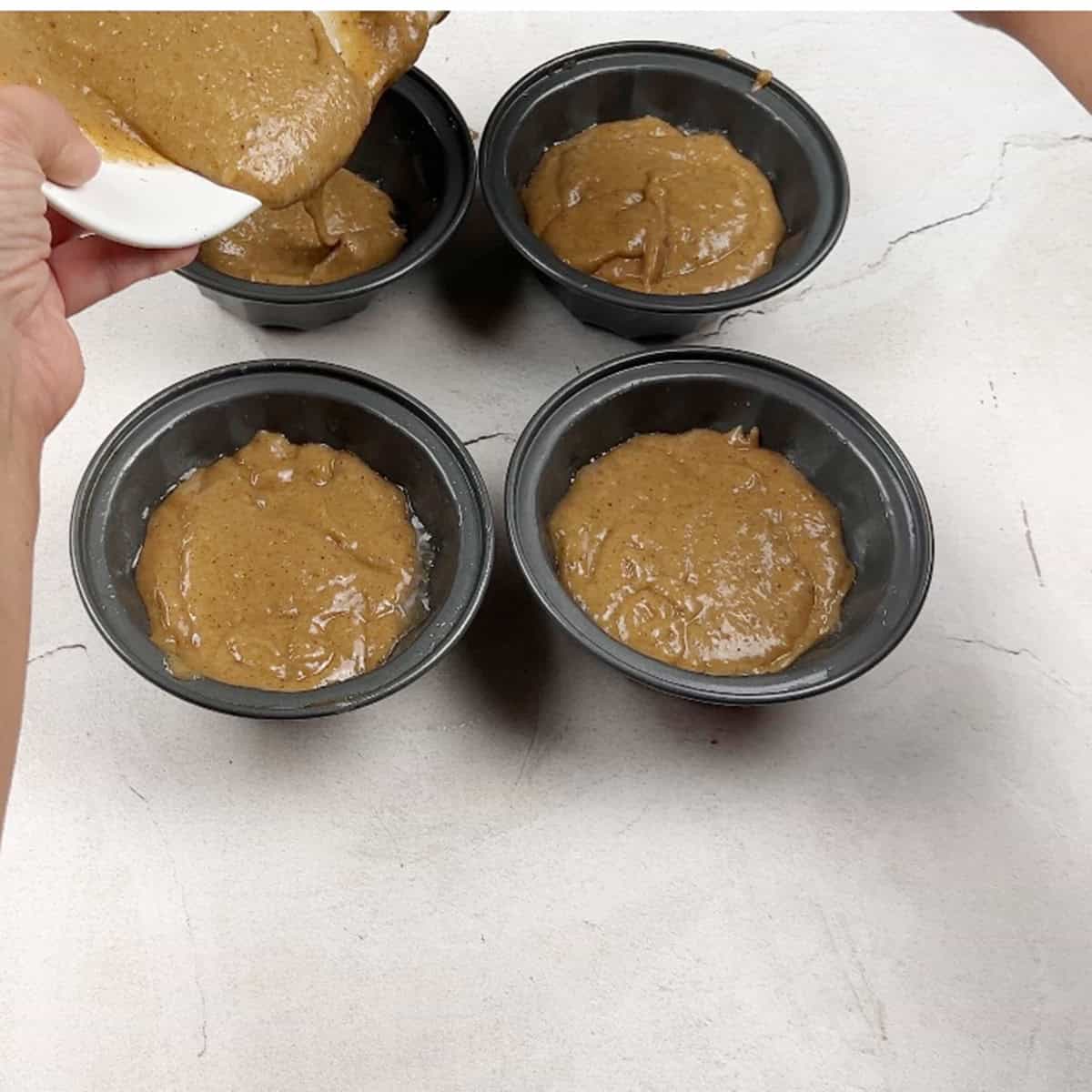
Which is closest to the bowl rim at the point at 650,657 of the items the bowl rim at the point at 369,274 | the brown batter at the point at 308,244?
the bowl rim at the point at 369,274

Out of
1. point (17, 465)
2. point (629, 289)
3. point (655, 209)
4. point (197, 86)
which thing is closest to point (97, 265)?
point (197, 86)

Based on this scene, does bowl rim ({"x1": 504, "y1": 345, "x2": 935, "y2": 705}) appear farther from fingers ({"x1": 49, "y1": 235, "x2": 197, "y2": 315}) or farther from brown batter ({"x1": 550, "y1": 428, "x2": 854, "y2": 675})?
fingers ({"x1": 49, "y1": 235, "x2": 197, "y2": 315})

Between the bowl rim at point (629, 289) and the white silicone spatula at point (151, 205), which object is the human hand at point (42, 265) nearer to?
the white silicone spatula at point (151, 205)

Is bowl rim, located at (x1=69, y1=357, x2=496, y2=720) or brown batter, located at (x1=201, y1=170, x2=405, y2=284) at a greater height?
brown batter, located at (x1=201, y1=170, x2=405, y2=284)

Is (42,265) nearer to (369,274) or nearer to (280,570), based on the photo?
(280,570)

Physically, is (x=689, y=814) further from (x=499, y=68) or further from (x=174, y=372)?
(x=499, y=68)

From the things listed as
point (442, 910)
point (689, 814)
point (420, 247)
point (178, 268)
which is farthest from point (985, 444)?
point (178, 268)

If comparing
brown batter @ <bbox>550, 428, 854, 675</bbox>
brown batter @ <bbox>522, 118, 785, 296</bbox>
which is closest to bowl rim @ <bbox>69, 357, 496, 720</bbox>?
brown batter @ <bbox>550, 428, 854, 675</bbox>
